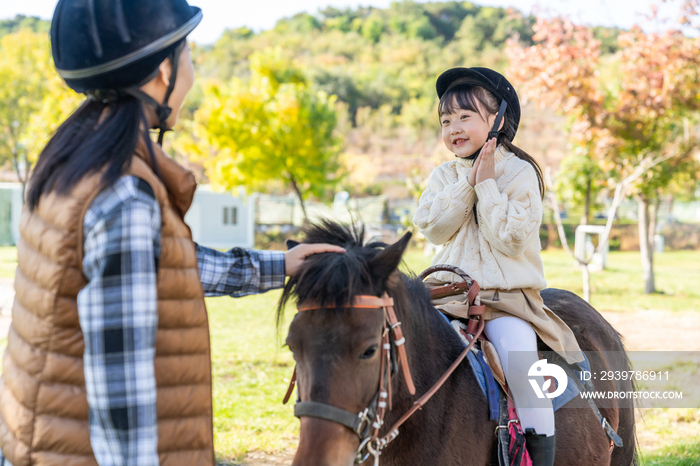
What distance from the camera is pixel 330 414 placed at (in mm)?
1445

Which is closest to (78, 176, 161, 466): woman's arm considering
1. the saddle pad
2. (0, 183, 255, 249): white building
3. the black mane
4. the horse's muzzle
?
the horse's muzzle

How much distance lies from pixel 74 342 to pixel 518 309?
1.73 m

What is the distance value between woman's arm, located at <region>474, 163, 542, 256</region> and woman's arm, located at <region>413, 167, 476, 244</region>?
8 cm

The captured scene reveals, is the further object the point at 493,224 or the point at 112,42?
the point at 493,224

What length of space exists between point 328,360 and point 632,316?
10103 millimetres

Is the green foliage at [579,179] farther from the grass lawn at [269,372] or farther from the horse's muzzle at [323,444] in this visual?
the horse's muzzle at [323,444]

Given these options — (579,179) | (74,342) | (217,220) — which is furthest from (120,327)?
(217,220)

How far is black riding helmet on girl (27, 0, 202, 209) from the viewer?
1.19 meters

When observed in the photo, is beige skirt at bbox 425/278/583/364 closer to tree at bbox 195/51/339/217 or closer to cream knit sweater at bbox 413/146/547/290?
cream knit sweater at bbox 413/146/547/290

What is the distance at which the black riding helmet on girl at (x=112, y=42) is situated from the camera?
1.22 metres

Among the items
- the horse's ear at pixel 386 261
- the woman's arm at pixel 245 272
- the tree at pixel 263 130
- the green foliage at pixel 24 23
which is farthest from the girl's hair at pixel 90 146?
the green foliage at pixel 24 23

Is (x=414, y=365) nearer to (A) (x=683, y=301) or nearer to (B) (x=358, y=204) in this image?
(A) (x=683, y=301)

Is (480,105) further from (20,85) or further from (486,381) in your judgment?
(20,85)

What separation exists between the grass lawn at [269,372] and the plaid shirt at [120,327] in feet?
2.51
